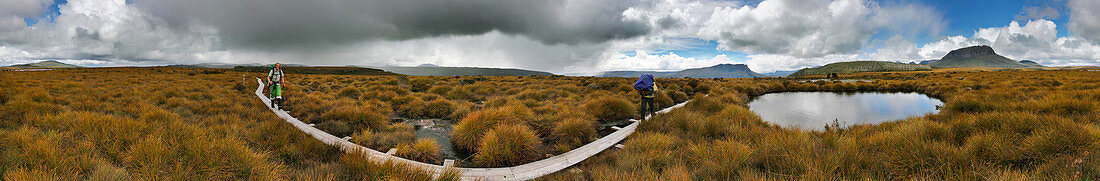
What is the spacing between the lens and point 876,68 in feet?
595

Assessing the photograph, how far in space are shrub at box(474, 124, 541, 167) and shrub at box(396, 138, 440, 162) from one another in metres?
0.72

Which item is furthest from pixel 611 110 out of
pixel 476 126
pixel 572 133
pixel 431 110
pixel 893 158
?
pixel 893 158

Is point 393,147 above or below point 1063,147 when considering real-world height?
below

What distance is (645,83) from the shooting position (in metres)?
8.48

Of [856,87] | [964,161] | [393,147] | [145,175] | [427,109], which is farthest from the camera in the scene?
[856,87]

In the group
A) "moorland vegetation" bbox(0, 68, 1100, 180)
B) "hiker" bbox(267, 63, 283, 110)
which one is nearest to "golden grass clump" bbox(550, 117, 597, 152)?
"moorland vegetation" bbox(0, 68, 1100, 180)

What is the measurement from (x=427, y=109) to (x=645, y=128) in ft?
20.0

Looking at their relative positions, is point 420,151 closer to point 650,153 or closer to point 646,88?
point 650,153

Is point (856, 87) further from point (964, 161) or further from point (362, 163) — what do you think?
point (362, 163)

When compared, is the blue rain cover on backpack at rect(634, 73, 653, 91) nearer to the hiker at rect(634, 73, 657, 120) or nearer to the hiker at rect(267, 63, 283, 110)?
the hiker at rect(634, 73, 657, 120)

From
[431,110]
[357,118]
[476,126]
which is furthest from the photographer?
[431,110]

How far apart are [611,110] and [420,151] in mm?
5961

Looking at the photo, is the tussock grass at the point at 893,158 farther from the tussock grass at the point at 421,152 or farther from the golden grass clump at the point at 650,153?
the tussock grass at the point at 421,152

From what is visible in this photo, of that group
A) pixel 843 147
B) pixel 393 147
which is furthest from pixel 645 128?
pixel 393 147
